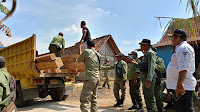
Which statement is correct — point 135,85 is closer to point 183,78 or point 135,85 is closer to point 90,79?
point 90,79

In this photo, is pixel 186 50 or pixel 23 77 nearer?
pixel 186 50

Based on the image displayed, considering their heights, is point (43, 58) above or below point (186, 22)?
below

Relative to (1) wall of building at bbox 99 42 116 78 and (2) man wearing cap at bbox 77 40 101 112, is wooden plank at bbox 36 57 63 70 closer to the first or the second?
(2) man wearing cap at bbox 77 40 101 112

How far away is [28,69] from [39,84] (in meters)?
0.79

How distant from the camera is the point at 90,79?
155 inches

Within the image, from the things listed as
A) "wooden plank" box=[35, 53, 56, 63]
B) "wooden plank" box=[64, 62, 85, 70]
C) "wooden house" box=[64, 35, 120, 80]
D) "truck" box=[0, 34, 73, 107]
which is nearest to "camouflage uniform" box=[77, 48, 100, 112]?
"wooden plank" box=[35, 53, 56, 63]

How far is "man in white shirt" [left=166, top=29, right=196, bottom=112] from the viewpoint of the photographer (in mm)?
2307

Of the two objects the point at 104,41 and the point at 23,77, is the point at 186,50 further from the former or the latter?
the point at 104,41

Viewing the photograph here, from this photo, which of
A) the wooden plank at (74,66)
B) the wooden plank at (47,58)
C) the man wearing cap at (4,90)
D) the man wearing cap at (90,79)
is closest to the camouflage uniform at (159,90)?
the man wearing cap at (90,79)

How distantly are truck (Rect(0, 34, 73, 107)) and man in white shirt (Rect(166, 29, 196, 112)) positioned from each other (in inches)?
149

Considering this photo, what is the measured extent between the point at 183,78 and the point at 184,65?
184 millimetres

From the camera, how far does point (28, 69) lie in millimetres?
4863

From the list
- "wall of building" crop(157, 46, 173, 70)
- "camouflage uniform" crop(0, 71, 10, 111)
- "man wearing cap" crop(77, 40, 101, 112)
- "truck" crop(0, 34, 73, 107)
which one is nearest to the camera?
"camouflage uniform" crop(0, 71, 10, 111)

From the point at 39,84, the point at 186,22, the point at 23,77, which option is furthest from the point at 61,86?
the point at 186,22
